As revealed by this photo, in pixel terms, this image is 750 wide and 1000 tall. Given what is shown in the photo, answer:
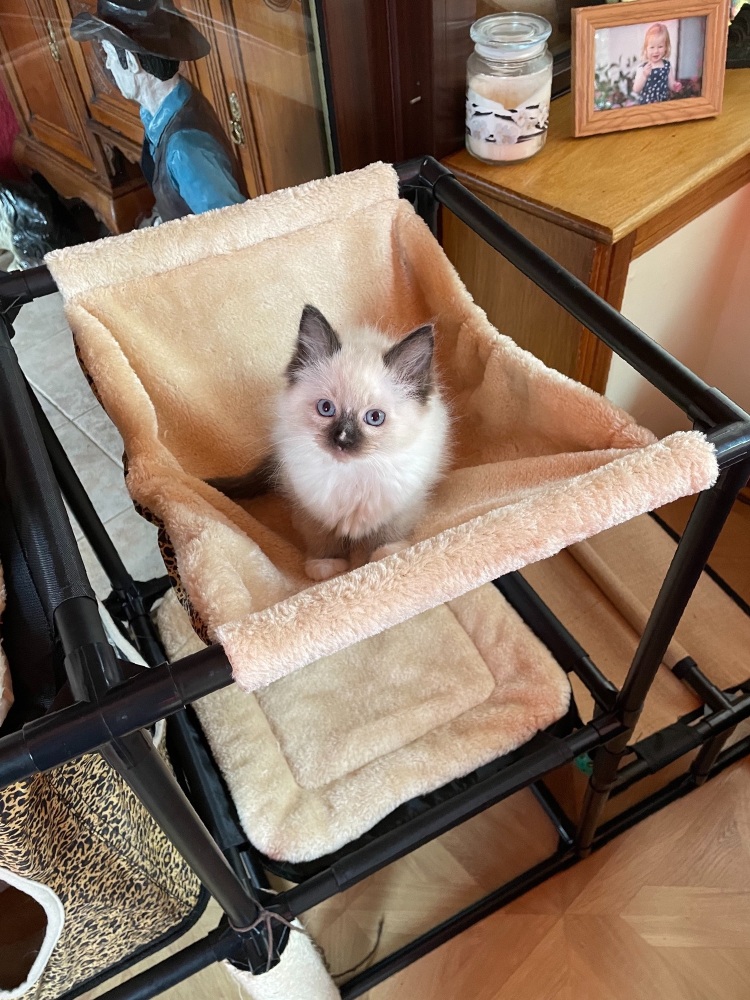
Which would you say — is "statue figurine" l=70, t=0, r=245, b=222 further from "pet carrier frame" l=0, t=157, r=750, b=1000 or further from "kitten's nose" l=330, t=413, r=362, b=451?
"kitten's nose" l=330, t=413, r=362, b=451

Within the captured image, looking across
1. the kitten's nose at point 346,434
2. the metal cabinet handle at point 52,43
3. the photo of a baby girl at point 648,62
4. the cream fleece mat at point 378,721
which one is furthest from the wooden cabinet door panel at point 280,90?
the cream fleece mat at point 378,721

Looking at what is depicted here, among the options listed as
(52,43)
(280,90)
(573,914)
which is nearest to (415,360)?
(280,90)

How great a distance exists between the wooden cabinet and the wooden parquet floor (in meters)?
1.22

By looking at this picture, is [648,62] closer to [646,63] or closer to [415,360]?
[646,63]

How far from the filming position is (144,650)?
4.19 feet

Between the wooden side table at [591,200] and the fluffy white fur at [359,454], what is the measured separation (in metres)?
0.42

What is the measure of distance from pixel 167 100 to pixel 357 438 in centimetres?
91

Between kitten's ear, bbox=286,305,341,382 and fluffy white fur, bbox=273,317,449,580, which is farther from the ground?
kitten's ear, bbox=286,305,341,382

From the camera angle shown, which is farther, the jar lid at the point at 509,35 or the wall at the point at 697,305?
the wall at the point at 697,305

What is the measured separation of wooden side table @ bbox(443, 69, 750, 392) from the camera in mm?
1201

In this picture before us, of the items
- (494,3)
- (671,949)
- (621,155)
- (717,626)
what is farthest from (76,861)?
(494,3)

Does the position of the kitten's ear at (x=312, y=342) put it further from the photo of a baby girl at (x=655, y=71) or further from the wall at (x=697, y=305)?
the photo of a baby girl at (x=655, y=71)

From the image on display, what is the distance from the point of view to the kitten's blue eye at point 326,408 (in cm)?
93

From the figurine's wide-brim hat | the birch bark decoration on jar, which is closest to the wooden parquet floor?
the birch bark decoration on jar
